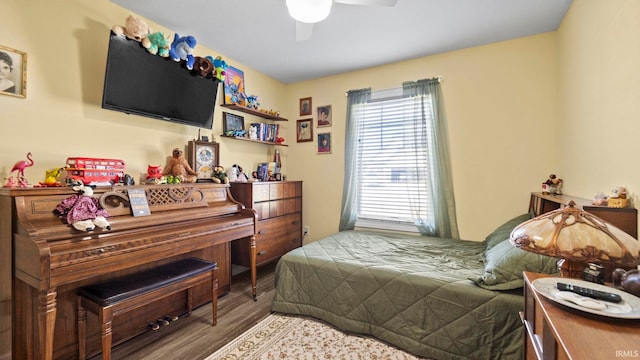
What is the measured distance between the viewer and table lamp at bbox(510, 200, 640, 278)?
88 centimetres

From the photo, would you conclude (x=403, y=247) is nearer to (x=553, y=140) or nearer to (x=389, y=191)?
(x=389, y=191)

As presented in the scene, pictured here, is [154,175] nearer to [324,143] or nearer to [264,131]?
[264,131]

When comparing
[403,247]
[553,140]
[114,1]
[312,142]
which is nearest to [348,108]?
[312,142]

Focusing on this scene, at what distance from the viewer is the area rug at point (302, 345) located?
1754 millimetres

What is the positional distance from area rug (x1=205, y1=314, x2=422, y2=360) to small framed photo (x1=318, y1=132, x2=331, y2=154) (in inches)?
89.0

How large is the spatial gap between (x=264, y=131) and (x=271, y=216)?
114 centimetres

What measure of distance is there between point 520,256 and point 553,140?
1736 millimetres

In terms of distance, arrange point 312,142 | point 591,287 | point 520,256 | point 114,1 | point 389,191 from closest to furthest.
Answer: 1. point 591,287
2. point 520,256
3. point 114,1
4. point 389,191
5. point 312,142

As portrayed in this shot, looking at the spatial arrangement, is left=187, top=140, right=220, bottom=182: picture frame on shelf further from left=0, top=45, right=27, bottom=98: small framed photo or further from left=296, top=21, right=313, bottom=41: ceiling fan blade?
left=296, top=21, right=313, bottom=41: ceiling fan blade

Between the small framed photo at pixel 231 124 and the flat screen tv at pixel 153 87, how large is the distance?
1.38ft

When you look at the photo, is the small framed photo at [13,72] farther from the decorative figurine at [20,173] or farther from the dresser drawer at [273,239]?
the dresser drawer at [273,239]

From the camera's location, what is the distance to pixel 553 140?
2.61 m

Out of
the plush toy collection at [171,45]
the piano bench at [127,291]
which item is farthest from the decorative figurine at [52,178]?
the plush toy collection at [171,45]

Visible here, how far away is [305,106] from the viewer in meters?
3.90
